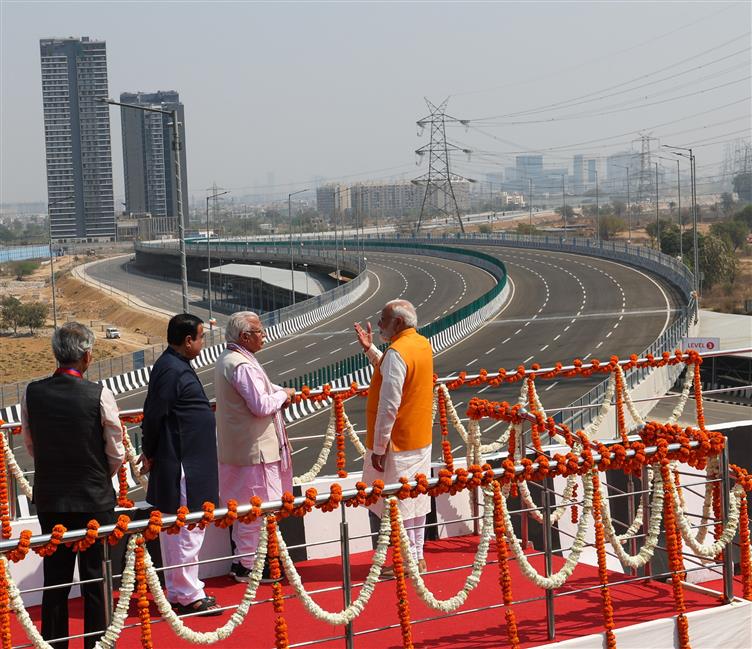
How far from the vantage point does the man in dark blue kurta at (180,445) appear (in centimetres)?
668

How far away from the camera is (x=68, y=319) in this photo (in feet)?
364

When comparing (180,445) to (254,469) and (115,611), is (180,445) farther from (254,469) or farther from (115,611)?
(115,611)

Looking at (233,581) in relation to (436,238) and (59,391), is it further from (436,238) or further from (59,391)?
(436,238)

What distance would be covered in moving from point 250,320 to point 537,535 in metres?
3.59

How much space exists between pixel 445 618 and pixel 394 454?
3.86 ft

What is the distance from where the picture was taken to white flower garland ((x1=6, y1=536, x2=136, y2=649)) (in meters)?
5.07

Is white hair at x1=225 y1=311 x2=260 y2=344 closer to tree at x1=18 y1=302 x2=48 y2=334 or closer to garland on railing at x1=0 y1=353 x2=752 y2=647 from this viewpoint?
garland on railing at x1=0 y1=353 x2=752 y2=647

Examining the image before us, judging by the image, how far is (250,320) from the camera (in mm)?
7219

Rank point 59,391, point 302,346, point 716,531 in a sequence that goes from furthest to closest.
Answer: point 302,346, point 716,531, point 59,391

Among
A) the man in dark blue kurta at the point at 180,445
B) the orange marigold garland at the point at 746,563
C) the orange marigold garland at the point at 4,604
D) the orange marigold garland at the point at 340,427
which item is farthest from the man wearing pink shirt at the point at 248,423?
the orange marigold garland at the point at 746,563

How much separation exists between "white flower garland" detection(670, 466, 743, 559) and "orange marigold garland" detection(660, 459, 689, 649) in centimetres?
4

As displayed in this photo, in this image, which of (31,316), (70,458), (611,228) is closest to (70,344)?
(70,458)

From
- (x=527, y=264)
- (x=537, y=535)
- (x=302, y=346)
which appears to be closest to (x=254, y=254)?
(x=527, y=264)

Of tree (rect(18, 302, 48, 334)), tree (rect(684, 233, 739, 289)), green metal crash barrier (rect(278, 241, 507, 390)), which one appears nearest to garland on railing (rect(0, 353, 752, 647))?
green metal crash barrier (rect(278, 241, 507, 390))
